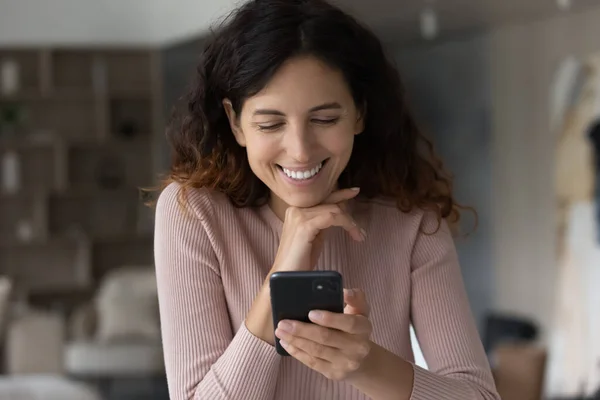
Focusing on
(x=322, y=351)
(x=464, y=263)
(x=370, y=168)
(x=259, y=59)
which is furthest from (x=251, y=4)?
(x=464, y=263)

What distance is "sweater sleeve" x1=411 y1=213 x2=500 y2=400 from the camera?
1.49 metres

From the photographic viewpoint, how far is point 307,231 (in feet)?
4.62

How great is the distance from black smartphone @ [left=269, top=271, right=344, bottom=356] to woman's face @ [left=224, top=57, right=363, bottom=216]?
162mm

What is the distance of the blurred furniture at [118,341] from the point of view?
721 centimetres

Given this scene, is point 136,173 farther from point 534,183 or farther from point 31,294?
point 534,183

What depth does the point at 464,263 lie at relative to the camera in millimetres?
7969

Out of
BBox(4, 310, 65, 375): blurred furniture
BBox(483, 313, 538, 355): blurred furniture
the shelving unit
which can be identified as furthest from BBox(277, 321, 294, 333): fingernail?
the shelving unit

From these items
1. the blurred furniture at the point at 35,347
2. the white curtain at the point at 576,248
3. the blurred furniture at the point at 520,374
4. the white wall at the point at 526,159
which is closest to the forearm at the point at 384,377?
the blurred furniture at the point at 520,374

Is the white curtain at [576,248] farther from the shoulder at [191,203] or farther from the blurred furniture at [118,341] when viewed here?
the shoulder at [191,203]

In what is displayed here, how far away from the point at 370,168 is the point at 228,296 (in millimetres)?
302

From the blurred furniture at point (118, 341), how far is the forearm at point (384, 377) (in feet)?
19.6

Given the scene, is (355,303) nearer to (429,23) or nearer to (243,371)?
(243,371)

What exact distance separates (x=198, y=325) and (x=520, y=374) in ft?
6.52

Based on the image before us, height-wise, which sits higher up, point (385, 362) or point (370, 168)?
point (370, 168)
